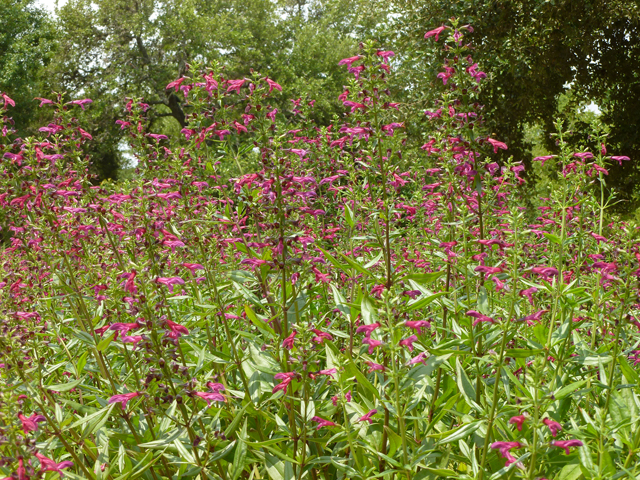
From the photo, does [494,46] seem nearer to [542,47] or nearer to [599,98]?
[542,47]

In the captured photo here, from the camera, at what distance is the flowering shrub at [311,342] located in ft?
9.27

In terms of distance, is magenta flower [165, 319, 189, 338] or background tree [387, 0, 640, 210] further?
background tree [387, 0, 640, 210]

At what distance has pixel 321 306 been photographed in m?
5.75

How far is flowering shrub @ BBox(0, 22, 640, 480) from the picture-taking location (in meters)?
2.82

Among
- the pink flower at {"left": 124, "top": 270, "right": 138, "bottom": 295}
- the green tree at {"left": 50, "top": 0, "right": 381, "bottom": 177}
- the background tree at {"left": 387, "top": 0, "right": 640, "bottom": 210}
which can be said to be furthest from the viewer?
the green tree at {"left": 50, "top": 0, "right": 381, "bottom": 177}

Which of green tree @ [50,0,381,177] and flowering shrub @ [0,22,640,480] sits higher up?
green tree @ [50,0,381,177]

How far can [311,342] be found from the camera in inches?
122

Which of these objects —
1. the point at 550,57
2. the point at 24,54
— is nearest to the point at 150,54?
the point at 24,54

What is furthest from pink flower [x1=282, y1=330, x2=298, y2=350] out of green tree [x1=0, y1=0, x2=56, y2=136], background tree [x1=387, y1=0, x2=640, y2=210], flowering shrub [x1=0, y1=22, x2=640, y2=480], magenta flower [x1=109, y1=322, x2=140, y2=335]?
green tree [x1=0, y1=0, x2=56, y2=136]

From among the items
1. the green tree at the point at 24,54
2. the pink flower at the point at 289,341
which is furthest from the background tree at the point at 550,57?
the green tree at the point at 24,54

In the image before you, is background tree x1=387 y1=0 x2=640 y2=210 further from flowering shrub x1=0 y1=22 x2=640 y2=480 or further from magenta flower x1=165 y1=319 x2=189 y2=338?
magenta flower x1=165 y1=319 x2=189 y2=338

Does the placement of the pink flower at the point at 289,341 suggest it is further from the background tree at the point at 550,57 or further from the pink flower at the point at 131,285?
the background tree at the point at 550,57

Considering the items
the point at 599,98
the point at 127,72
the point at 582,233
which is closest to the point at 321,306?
the point at 582,233

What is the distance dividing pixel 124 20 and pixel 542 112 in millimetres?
23044
